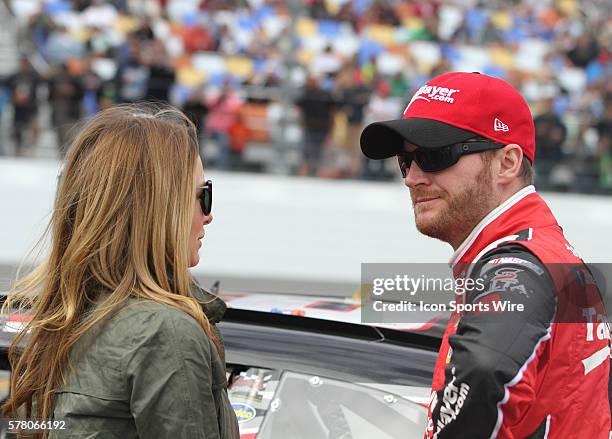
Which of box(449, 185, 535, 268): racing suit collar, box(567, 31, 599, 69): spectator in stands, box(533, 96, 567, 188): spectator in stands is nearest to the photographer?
box(449, 185, 535, 268): racing suit collar

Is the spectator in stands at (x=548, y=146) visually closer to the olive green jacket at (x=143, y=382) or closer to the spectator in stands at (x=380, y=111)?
the spectator in stands at (x=380, y=111)

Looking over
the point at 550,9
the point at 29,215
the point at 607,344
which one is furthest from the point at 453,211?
the point at 550,9

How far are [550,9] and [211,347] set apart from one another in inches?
462

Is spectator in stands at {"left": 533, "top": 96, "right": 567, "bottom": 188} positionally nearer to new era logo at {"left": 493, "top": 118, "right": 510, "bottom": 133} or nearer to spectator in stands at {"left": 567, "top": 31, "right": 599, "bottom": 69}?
spectator in stands at {"left": 567, "top": 31, "right": 599, "bottom": 69}

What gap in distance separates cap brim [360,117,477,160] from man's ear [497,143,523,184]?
74 mm

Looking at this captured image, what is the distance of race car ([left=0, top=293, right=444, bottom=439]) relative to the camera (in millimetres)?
1818

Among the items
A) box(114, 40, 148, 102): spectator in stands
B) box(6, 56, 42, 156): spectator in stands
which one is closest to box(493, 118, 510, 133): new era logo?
box(114, 40, 148, 102): spectator in stands

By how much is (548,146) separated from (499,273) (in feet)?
24.7

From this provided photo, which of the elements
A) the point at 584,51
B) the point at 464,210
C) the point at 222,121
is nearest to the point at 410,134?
the point at 464,210

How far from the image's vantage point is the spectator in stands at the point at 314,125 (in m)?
8.46

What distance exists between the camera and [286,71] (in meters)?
8.73

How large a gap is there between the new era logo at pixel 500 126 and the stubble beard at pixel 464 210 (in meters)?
0.08

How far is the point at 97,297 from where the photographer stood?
150 centimetres

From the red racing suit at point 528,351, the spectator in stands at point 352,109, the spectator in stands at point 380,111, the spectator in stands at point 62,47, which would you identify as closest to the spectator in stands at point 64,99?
the spectator in stands at point 62,47
